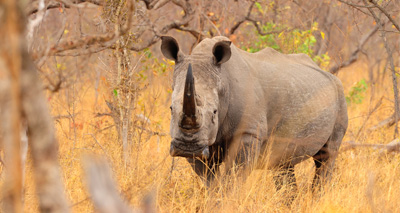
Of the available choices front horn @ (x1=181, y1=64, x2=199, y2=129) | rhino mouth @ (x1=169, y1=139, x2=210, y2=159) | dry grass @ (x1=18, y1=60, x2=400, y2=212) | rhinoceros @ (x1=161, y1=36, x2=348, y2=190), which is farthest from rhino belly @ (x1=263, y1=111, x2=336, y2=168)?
front horn @ (x1=181, y1=64, x2=199, y2=129)

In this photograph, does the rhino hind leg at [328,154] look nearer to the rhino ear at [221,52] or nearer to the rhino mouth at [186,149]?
the rhino ear at [221,52]

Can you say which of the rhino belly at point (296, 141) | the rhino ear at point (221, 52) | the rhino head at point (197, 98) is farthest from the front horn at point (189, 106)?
the rhino belly at point (296, 141)

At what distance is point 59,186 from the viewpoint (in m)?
1.47

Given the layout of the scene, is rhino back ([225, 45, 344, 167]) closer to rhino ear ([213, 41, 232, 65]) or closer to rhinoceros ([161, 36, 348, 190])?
rhinoceros ([161, 36, 348, 190])

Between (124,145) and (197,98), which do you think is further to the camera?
(124,145)

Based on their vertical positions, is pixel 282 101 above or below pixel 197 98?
below

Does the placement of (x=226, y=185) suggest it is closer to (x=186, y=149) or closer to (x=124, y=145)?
(x=186, y=149)

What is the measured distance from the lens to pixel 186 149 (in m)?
3.87

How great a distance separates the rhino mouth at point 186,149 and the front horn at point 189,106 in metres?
0.13

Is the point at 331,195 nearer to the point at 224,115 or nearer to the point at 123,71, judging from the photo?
the point at 224,115

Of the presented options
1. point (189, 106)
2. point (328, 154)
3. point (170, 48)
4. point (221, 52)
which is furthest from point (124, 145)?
point (328, 154)

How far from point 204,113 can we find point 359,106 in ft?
23.4

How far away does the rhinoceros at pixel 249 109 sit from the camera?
155 inches

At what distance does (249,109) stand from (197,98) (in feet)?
2.63
